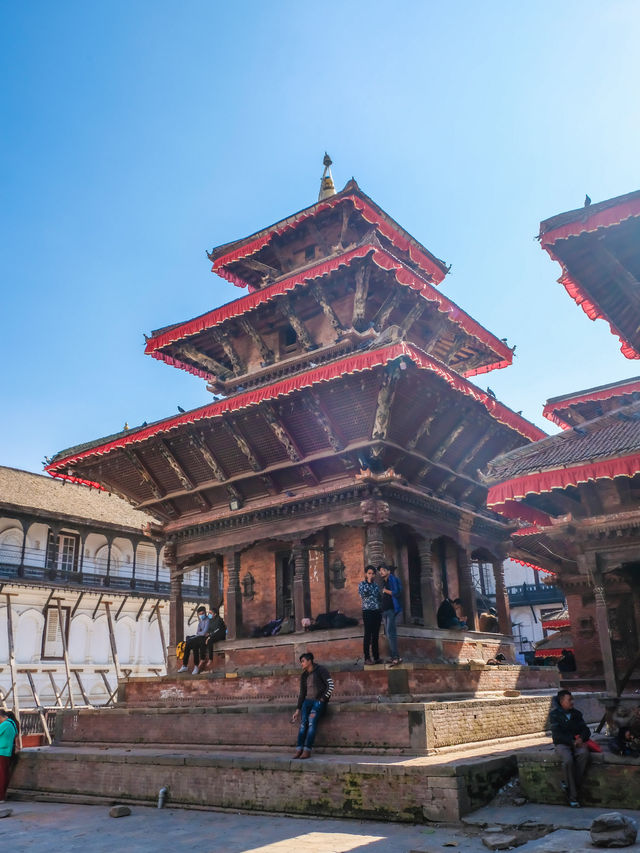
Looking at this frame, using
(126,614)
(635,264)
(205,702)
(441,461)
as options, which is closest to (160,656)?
(126,614)

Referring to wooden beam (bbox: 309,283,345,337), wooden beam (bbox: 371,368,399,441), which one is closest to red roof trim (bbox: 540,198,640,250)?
wooden beam (bbox: 371,368,399,441)

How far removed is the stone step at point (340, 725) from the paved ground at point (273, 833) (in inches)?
64.3

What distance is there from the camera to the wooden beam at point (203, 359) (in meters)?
19.2

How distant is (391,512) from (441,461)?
7.80 ft

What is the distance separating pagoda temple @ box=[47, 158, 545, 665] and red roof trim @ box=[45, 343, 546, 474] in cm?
4

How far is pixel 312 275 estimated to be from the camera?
15.8 meters

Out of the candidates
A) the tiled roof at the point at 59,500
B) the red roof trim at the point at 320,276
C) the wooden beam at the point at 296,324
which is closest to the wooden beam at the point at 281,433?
the wooden beam at the point at 296,324

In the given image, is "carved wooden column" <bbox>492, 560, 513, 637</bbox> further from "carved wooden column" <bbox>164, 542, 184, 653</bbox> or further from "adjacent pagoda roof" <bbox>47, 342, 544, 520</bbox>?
"carved wooden column" <bbox>164, 542, 184, 653</bbox>

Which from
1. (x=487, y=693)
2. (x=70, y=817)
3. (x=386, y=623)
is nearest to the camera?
(x=70, y=817)

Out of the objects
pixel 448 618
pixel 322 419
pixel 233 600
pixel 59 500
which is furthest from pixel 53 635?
pixel 322 419

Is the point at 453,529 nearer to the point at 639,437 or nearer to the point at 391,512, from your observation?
the point at 391,512

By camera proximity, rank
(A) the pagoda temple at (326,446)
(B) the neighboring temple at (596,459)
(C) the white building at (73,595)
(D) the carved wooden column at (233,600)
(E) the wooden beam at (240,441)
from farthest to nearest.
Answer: (C) the white building at (73,595)
(D) the carved wooden column at (233,600)
(E) the wooden beam at (240,441)
(A) the pagoda temple at (326,446)
(B) the neighboring temple at (596,459)

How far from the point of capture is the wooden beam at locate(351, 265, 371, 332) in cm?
1606

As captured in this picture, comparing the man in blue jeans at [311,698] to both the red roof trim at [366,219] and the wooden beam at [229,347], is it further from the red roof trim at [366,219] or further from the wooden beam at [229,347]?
the red roof trim at [366,219]
